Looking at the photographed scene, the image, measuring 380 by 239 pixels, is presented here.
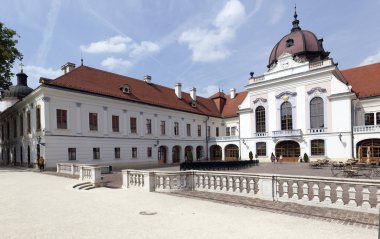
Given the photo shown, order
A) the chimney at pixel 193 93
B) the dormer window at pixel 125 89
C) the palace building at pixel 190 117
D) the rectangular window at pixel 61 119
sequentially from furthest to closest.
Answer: the chimney at pixel 193 93, the dormer window at pixel 125 89, the palace building at pixel 190 117, the rectangular window at pixel 61 119

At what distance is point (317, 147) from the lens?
29.9 meters

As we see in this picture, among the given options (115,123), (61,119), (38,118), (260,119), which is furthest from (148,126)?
(260,119)

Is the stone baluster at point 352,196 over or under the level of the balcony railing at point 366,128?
under

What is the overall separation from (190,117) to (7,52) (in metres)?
22.3

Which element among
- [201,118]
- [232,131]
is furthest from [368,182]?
[232,131]

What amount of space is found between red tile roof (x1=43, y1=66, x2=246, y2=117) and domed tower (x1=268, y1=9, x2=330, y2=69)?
1170 centimetres

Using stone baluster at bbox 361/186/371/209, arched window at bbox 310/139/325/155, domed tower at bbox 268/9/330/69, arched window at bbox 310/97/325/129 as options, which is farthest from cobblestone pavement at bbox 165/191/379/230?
domed tower at bbox 268/9/330/69

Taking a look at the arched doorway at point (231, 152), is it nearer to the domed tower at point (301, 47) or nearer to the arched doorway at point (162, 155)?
the arched doorway at point (162, 155)

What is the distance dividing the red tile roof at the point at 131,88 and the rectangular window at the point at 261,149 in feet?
28.2

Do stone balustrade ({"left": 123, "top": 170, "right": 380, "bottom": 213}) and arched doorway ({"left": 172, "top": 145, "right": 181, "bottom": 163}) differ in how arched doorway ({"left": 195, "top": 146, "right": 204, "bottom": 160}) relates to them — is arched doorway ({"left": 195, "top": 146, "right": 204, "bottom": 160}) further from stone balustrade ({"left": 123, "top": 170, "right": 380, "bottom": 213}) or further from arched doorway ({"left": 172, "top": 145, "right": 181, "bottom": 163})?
stone balustrade ({"left": 123, "top": 170, "right": 380, "bottom": 213})

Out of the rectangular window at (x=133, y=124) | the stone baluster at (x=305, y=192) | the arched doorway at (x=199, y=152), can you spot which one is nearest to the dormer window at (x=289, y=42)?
the arched doorway at (x=199, y=152)

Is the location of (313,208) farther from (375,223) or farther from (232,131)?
(232,131)

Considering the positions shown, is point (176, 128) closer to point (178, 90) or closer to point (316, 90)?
point (178, 90)

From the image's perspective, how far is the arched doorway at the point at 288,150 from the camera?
Answer: 31.4m
